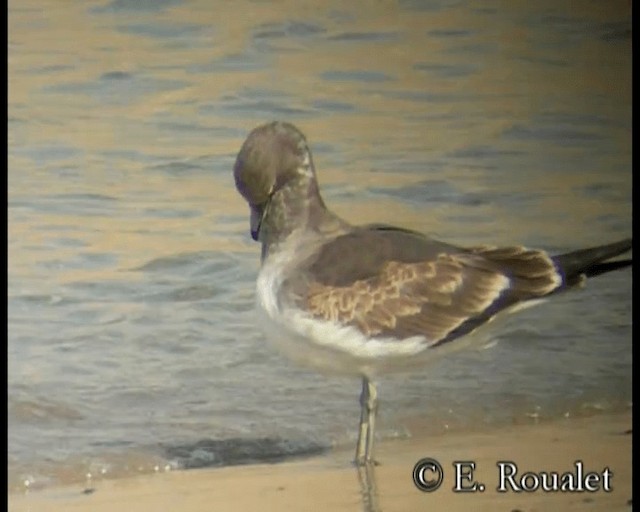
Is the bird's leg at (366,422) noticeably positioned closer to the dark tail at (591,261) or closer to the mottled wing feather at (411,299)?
the mottled wing feather at (411,299)

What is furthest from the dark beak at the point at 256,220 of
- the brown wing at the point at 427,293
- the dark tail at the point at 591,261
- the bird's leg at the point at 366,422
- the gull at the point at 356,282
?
the dark tail at the point at 591,261

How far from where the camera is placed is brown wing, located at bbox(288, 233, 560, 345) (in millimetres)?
1857

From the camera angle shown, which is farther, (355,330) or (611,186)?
(611,186)

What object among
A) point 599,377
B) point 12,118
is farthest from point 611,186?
point 12,118

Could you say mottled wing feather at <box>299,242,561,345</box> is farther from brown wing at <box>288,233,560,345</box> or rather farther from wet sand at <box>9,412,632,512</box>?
wet sand at <box>9,412,632,512</box>

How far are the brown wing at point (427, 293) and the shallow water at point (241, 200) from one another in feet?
0.19

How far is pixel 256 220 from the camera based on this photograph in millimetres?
1896

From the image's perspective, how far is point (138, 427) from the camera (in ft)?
6.08

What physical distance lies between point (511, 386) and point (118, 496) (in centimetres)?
73

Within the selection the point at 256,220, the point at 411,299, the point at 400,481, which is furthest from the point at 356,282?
Result: the point at 400,481

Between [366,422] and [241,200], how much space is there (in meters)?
0.46

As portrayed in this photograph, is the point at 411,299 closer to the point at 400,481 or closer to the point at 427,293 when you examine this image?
the point at 427,293

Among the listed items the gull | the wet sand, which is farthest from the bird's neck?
the wet sand

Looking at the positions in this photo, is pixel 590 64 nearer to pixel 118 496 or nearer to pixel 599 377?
pixel 599 377
